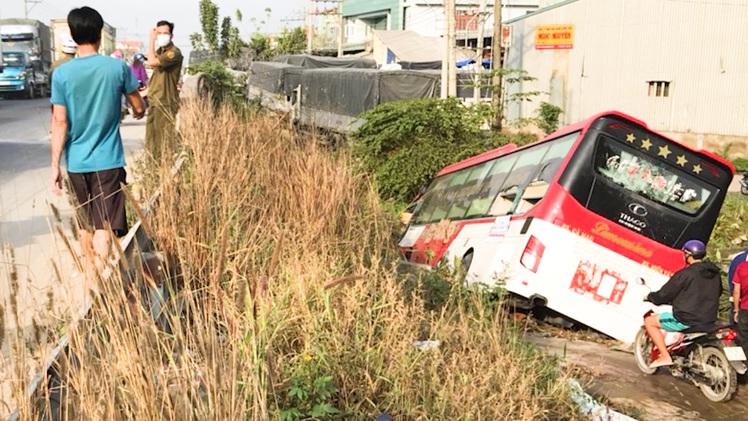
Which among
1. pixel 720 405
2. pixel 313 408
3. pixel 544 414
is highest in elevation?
pixel 313 408

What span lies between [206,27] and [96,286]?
58570 mm

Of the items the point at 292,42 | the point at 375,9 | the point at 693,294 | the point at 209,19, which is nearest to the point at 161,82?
the point at 693,294

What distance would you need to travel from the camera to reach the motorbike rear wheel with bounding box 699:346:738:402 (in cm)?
730

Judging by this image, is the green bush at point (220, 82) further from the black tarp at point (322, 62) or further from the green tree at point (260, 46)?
the green tree at point (260, 46)

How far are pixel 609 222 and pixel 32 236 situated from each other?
5942 mm

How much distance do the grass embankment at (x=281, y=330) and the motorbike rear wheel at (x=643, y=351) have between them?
2.03 metres

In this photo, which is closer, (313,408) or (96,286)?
(96,286)

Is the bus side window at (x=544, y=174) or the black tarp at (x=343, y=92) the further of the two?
the black tarp at (x=343, y=92)

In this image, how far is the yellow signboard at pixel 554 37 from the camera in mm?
28830

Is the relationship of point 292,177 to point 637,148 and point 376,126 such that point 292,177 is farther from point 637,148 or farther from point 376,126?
point 376,126

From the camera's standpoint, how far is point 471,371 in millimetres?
4992

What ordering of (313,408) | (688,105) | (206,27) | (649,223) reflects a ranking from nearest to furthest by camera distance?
(313,408), (649,223), (688,105), (206,27)

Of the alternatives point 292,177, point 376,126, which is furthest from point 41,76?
point 292,177

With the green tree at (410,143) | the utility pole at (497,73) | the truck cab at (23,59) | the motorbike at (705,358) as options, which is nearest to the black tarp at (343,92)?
the utility pole at (497,73)
